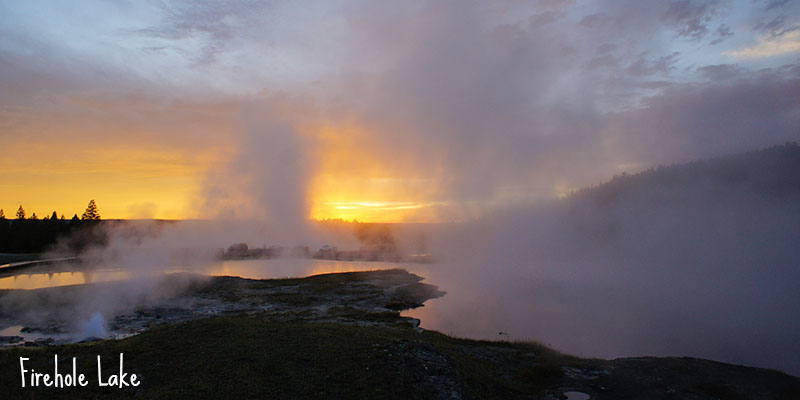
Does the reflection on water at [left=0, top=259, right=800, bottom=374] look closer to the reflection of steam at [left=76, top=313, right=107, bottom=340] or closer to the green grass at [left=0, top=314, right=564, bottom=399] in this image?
the green grass at [left=0, top=314, right=564, bottom=399]

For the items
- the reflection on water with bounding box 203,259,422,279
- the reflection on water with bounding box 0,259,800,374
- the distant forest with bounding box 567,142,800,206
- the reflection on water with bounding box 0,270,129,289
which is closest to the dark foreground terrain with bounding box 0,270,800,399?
the reflection on water with bounding box 0,259,800,374

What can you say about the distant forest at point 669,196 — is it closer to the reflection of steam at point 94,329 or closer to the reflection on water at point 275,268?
the reflection on water at point 275,268

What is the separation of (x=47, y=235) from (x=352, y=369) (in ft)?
362

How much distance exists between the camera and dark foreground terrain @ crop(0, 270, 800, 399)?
53.9ft

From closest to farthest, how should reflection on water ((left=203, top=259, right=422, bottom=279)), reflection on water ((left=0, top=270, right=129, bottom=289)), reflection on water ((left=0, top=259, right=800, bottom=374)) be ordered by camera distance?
1. reflection on water ((left=0, top=259, right=800, bottom=374))
2. reflection on water ((left=0, top=270, right=129, bottom=289))
3. reflection on water ((left=203, top=259, right=422, bottom=279))

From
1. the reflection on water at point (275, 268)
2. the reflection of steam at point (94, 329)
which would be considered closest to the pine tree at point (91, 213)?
the reflection on water at point (275, 268)

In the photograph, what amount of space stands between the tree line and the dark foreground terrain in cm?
8461

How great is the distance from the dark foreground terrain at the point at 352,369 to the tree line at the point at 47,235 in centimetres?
8461

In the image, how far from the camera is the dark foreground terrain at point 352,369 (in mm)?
16422

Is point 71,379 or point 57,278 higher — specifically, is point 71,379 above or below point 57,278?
below

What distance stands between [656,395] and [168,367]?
75.1ft

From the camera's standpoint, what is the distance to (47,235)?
312 feet

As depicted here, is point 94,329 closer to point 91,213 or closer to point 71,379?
point 71,379

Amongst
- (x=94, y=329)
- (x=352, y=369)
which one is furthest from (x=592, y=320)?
(x=94, y=329)
